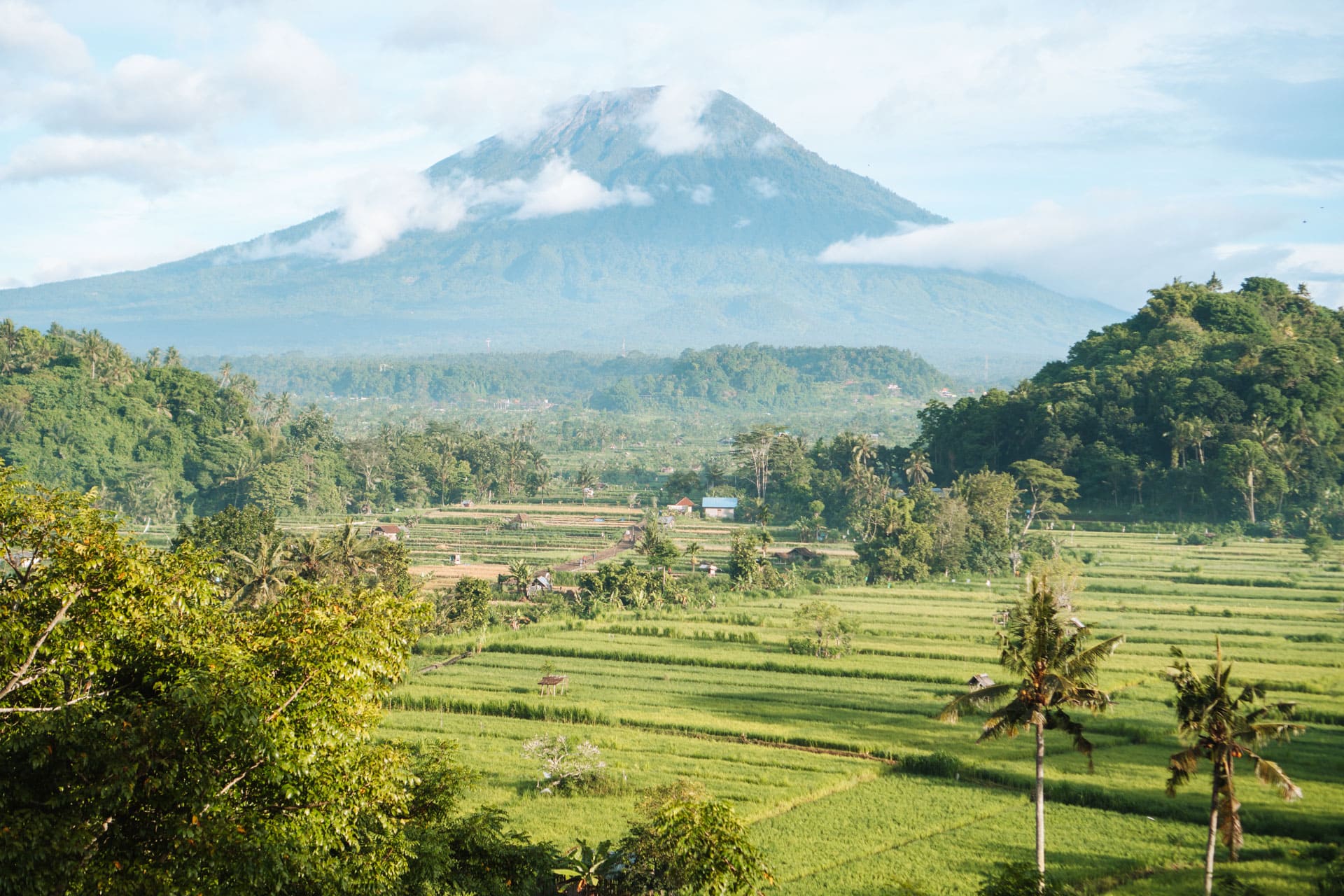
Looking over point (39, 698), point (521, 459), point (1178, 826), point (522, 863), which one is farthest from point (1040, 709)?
point (521, 459)

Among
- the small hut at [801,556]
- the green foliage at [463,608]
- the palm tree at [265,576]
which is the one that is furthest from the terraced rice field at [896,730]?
the small hut at [801,556]

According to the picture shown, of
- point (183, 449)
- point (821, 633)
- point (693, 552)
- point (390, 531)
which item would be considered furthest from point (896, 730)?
point (183, 449)

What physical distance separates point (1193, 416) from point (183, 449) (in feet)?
231

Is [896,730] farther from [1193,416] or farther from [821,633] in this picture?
[1193,416]

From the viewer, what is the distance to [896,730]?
2625 centimetres

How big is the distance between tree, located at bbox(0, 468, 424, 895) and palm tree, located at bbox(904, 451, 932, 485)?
59.1 metres

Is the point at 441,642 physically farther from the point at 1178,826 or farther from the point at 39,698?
the point at 39,698

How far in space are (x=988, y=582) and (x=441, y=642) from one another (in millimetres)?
26098

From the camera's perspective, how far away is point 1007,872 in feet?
42.8

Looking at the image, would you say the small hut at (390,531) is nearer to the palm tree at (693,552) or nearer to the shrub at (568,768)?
the palm tree at (693,552)

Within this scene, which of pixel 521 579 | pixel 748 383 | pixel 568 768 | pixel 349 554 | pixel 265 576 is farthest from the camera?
pixel 748 383

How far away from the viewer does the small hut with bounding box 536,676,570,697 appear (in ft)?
99.0

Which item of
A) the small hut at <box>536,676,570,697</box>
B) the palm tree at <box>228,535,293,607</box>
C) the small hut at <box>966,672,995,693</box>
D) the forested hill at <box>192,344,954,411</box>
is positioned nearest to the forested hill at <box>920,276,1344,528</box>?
the small hut at <box>966,672,995,693</box>

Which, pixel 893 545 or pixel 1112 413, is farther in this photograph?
pixel 1112 413
